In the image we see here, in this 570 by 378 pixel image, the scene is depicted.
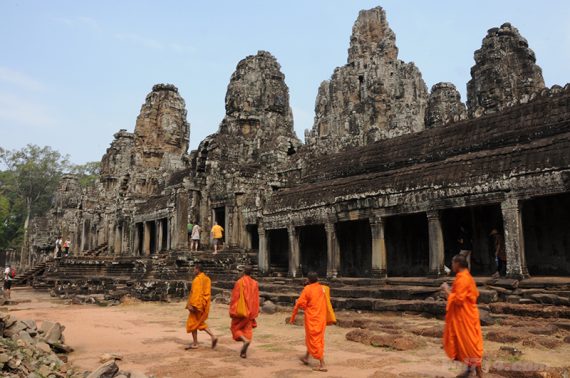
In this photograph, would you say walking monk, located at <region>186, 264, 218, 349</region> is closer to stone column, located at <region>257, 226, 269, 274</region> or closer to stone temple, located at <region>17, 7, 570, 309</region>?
stone temple, located at <region>17, 7, 570, 309</region>

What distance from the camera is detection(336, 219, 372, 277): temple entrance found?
16.4m

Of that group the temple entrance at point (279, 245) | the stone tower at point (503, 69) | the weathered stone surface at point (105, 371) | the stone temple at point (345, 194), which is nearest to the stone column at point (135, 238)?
the stone temple at point (345, 194)

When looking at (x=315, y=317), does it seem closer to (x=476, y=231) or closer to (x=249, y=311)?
(x=249, y=311)

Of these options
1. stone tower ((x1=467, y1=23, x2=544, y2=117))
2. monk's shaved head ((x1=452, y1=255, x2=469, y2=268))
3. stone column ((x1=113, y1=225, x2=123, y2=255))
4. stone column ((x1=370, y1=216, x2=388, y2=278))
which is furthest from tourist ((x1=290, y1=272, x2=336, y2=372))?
stone column ((x1=113, y1=225, x2=123, y2=255))

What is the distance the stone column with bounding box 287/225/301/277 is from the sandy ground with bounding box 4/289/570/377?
14.2ft

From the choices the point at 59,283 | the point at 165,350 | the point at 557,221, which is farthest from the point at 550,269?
the point at 59,283

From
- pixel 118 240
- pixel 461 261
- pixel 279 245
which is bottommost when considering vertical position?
pixel 461 261

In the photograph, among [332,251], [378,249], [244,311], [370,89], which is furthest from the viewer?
[370,89]

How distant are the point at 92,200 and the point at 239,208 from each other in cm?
2318

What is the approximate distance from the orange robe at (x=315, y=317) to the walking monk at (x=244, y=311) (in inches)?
35.9

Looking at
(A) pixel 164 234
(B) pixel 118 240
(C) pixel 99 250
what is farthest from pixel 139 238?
(C) pixel 99 250

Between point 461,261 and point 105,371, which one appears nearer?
point 105,371

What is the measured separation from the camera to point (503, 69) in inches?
845

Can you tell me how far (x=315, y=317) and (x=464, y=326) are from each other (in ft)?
6.68
